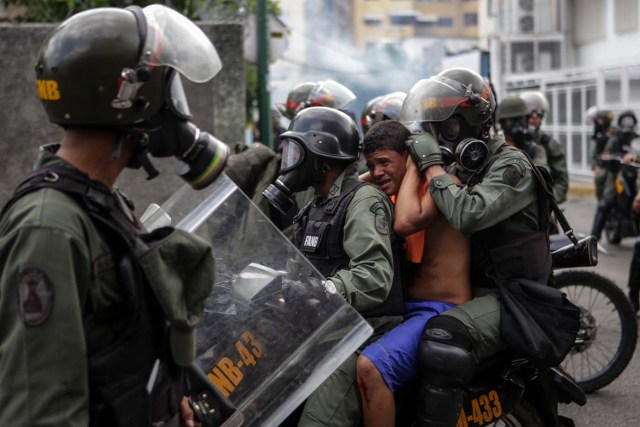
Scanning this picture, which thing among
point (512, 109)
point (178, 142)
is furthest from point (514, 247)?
point (512, 109)

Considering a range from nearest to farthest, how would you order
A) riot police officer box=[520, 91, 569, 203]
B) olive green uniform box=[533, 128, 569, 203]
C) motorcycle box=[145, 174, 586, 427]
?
motorcycle box=[145, 174, 586, 427] → riot police officer box=[520, 91, 569, 203] → olive green uniform box=[533, 128, 569, 203]

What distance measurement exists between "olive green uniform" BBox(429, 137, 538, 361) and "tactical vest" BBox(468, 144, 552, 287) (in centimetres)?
3

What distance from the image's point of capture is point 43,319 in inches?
74.2

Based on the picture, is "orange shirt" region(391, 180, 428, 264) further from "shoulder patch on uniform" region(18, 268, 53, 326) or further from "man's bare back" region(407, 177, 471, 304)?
"shoulder patch on uniform" region(18, 268, 53, 326)

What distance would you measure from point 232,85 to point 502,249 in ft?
13.5

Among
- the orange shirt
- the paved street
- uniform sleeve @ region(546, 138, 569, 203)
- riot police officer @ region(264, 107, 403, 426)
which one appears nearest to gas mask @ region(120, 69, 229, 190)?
riot police officer @ region(264, 107, 403, 426)

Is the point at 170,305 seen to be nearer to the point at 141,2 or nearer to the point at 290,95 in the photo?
the point at 290,95

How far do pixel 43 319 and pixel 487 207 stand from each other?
2038mm

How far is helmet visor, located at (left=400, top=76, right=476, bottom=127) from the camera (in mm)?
3773

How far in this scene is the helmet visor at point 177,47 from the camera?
216cm

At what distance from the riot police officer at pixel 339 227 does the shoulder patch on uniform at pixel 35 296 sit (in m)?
1.46

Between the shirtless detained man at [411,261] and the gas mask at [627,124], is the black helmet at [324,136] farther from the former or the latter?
the gas mask at [627,124]

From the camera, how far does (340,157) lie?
12.1 feet

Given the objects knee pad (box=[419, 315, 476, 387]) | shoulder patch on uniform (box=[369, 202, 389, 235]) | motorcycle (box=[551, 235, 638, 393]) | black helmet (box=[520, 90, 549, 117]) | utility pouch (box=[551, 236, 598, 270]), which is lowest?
motorcycle (box=[551, 235, 638, 393])
